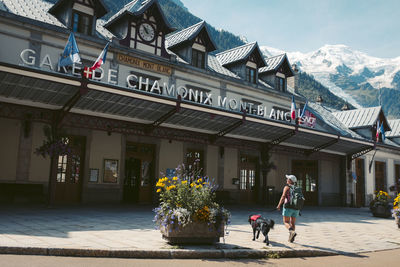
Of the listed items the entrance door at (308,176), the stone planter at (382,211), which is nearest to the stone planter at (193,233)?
the stone planter at (382,211)

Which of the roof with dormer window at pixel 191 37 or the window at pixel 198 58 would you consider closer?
the roof with dormer window at pixel 191 37

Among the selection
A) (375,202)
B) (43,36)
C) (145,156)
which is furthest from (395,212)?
(43,36)

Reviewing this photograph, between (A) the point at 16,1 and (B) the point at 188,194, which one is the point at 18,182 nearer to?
(A) the point at 16,1

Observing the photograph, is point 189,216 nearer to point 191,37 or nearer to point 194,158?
point 194,158

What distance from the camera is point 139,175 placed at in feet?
58.1

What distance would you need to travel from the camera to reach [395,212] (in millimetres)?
13070

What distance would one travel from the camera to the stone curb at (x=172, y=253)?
5.97 metres

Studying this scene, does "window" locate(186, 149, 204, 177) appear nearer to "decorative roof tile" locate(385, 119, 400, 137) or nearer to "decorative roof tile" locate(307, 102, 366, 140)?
"decorative roof tile" locate(307, 102, 366, 140)

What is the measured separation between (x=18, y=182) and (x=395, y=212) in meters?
13.9

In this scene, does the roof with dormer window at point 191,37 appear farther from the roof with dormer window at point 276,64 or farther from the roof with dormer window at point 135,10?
the roof with dormer window at point 276,64

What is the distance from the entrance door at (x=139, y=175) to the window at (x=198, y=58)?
17.1ft

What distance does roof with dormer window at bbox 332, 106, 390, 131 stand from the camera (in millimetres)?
27281

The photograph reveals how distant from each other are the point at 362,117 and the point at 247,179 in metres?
12.1

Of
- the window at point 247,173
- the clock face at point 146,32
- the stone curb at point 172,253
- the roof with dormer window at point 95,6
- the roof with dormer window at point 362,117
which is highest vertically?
the roof with dormer window at point 95,6
